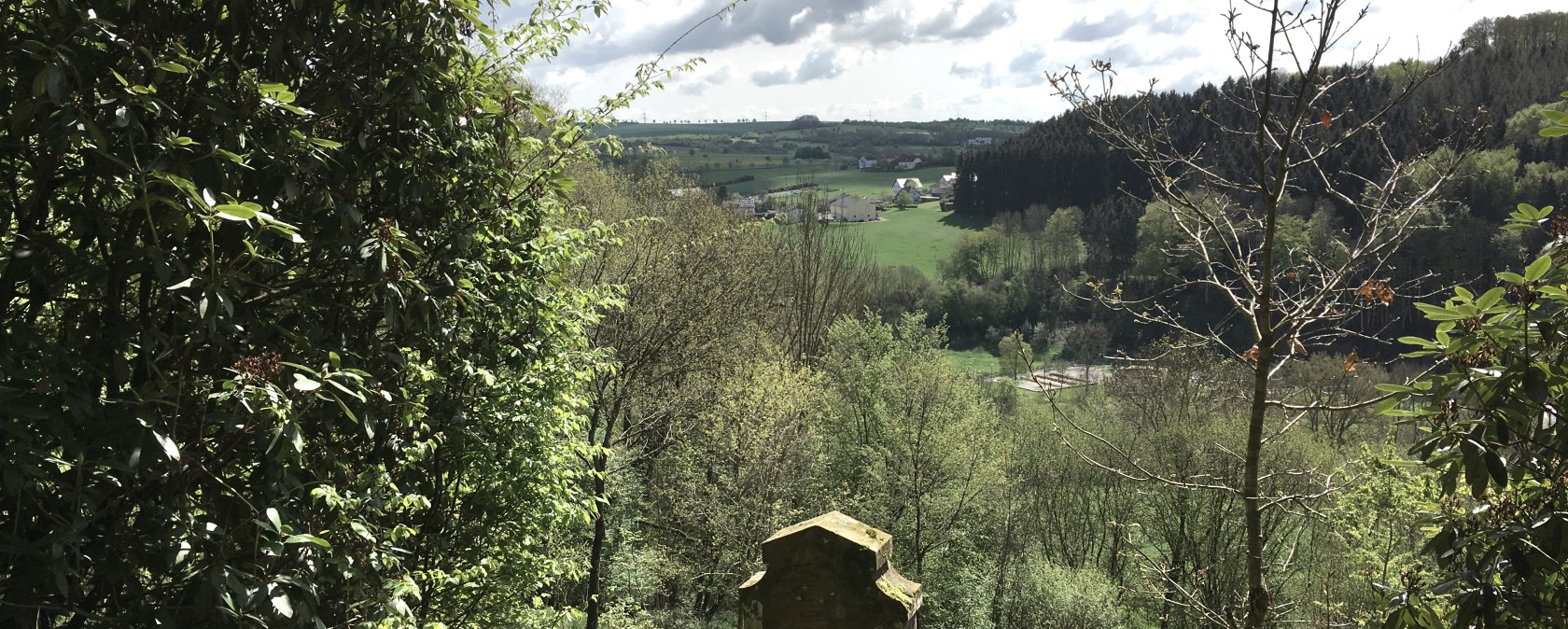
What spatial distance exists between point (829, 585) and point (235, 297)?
10.8 ft

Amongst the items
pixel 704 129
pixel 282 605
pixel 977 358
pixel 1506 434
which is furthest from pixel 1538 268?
pixel 704 129

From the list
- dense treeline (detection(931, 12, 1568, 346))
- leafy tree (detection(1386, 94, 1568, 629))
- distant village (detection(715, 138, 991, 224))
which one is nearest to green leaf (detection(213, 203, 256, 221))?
leafy tree (detection(1386, 94, 1568, 629))

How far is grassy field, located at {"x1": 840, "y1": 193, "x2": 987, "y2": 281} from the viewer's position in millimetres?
73875

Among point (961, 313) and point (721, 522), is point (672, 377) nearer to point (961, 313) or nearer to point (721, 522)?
point (721, 522)

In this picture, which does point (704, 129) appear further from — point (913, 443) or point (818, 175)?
point (913, 443)

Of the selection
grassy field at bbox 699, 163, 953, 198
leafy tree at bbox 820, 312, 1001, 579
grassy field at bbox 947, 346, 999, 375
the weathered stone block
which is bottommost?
grassy field at bbox 947, 346, 999, 375

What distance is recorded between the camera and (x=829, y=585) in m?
5.07

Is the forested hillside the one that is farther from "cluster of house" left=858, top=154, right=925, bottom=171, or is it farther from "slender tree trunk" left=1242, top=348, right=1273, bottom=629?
"cluster of house" left=858, top=154, right=925, bottom=171

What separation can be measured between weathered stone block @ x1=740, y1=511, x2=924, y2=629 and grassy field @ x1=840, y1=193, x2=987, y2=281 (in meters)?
63.5

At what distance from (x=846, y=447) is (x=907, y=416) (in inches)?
81.7

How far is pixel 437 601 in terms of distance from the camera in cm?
609

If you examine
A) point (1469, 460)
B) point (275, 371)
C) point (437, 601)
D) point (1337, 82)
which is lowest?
point (437, 601)

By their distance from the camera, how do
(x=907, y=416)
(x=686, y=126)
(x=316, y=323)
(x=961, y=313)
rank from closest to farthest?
(x=316, y=323), (x=907, y=416), (x=961, y=313), (x=686, y=126)

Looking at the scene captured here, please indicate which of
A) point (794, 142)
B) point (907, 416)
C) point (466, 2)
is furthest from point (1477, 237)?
point (794, 142)
